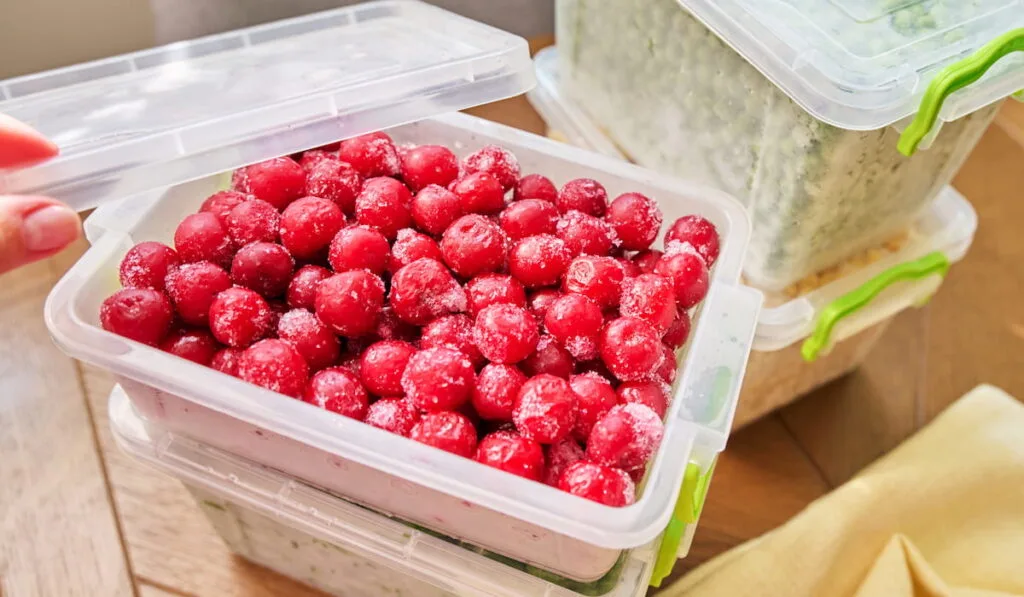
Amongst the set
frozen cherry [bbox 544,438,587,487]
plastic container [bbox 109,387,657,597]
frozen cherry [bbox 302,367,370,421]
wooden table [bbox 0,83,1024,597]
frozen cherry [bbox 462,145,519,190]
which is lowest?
wooden table [bbox 0,83,1024,597]

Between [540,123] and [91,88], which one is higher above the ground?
[91,88]

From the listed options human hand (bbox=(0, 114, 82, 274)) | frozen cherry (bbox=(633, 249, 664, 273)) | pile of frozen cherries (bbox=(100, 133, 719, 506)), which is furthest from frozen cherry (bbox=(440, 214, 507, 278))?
human hand (bbox=(0, 114, 82, 274))

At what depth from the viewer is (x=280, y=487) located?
1.85 feet

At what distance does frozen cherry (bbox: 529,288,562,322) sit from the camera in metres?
0.58

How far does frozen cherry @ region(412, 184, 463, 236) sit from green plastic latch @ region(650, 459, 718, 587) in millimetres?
237

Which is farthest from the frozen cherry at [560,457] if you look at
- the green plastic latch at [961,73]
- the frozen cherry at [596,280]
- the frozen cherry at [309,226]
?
the green plastic latch at [961,73]

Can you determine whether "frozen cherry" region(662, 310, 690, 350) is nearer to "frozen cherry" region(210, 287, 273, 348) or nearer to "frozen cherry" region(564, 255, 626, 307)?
"frozen cherry" region(564, 255, 626, 307)

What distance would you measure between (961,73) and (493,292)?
343 mm

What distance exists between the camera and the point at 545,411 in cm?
50

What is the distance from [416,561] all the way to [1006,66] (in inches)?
21.3

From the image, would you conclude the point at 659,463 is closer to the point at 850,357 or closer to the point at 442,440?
the point at 442,440

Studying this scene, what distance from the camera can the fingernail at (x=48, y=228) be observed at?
45cm

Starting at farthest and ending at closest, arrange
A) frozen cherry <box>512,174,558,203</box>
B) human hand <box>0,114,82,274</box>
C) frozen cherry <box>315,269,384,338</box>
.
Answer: frozen cherry <box>512,174,558,203</box>, frozen cherry <box>315,269,384,338</box>, human hand <box>0,114,82,274</box>

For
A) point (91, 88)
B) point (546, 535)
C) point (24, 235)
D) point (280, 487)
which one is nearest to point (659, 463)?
point (546, 535)
